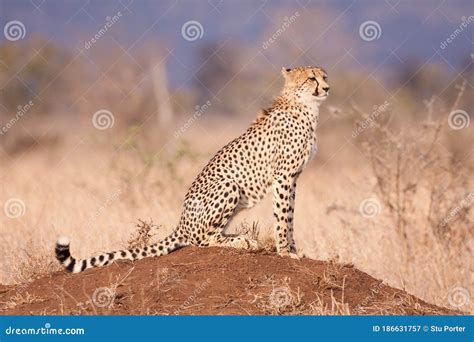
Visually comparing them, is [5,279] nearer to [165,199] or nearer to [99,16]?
[165,199]

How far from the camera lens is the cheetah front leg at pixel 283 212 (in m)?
7.39

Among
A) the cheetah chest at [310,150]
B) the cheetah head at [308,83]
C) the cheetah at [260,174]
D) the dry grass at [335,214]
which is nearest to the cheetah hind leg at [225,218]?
the cheetah at [260,174]

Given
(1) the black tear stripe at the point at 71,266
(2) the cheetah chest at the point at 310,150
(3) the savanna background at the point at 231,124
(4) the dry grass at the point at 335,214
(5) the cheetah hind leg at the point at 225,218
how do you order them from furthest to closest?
(3) the savanna background at the point at 231,124
(4) the dry grass at the point at 335,214
(2) the cheetah chest at the point at 310,150
(5) the cheetah hind leg at the point at 225,218
(1) the black tear stripe at the point at 71,266

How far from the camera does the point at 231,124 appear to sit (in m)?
22.9

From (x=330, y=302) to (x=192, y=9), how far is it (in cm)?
2359

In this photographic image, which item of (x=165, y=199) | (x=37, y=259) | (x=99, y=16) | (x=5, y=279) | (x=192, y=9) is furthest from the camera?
(x=99, y=16)

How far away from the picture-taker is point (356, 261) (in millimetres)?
8938

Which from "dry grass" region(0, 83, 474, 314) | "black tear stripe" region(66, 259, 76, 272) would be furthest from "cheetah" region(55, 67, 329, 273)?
"black tear stripe" region(66, 259, 76, 272)

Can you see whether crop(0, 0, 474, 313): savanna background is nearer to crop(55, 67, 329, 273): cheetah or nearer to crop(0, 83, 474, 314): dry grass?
crop(0, 83, 474, 314): dry grass

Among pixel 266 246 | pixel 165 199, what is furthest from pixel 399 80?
pixel 266 246

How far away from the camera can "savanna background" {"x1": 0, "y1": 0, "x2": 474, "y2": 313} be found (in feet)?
30.9

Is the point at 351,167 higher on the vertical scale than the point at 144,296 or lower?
higher

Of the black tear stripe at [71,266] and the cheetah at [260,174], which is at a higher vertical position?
the cheetah at [260,174]

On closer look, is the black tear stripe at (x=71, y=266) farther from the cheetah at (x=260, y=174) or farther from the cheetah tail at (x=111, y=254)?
the cheetah at (x=260, y=174)
